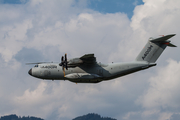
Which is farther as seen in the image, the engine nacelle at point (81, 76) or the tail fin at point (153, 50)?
the tail fin at point (153, 50)

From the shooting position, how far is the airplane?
31078 mm

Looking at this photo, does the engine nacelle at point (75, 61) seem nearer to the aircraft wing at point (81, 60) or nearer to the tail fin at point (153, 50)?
the aircraft wing at point (81, 60)

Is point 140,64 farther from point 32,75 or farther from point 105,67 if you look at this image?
point 32,75

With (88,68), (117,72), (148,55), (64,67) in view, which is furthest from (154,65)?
(64,67)

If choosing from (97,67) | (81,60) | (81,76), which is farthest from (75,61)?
(97,67)

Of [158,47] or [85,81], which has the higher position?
[158,47]

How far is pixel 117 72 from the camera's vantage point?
3167cm

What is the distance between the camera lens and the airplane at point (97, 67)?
31078 mm

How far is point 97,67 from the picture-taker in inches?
1249

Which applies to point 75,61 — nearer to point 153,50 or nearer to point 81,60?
point 81,60

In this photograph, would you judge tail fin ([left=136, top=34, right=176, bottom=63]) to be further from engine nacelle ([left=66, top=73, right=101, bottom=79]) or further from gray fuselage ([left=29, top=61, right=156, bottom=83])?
engine nacelle ([left=66, top=73, right=101, bottom=79])

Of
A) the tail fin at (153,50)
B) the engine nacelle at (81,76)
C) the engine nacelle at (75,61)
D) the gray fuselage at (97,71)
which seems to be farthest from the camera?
the tail fin at (153,50)

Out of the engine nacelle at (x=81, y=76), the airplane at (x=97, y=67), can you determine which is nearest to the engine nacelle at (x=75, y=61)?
the airplane at (x=97, y=67)

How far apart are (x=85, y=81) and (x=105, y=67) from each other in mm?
3121
